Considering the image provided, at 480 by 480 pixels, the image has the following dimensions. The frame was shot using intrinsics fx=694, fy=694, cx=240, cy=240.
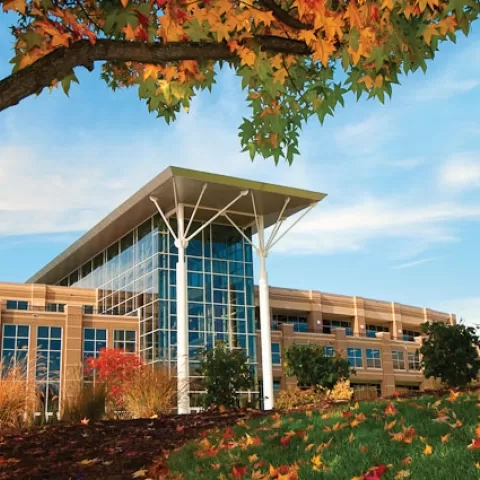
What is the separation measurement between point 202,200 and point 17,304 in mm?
15998

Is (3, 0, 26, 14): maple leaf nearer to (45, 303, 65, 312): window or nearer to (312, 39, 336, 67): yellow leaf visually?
(312, 39, 336, 67): yellow leaf

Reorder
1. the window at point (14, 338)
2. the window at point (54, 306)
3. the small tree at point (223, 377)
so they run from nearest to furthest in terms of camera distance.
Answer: the small tree at point (223, 377)
the window at point (14, 338)
the window at point (54, 306)

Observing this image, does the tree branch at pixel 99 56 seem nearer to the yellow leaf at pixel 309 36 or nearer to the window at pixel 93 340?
the yellow leaf at pixel 309 36

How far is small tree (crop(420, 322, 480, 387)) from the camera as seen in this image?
1145 inches

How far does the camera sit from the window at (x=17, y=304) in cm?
4478

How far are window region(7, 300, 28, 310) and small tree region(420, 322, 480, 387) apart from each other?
26.7 m

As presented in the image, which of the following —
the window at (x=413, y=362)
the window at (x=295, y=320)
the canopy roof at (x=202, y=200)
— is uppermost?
the canopy roof at (x=202, y=200)

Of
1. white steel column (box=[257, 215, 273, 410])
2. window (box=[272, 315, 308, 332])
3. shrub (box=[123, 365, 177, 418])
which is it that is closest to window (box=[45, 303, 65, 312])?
white steel column (box=[257, 215, 273, 410])

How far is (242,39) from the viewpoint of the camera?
589 centimetres

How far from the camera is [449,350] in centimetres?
2911

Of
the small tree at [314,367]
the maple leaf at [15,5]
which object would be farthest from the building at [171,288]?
the maple leaf at [15,5]

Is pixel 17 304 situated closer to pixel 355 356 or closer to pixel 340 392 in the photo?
pixel 355 356

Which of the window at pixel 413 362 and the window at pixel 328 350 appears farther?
the window at pixel 413 362

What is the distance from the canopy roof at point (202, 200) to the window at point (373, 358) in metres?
17.8
